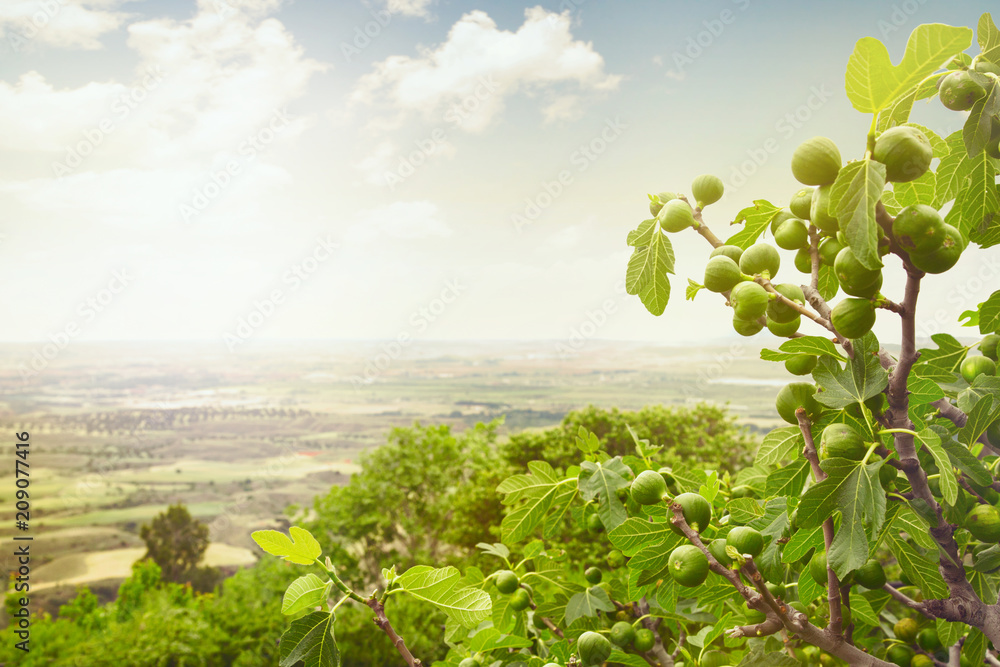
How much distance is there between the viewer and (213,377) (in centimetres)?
1302

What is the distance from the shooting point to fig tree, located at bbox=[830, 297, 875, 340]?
2.67 ft

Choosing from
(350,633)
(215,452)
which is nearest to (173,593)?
(350,633)

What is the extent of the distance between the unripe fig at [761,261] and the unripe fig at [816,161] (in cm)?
22

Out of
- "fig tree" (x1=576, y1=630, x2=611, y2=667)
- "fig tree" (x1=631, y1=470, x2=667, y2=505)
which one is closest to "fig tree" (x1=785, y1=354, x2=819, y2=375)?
"fig tree" (x1=631, y1=470, x2=667, y2=505)

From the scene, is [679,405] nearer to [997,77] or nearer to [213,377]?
[997,77]

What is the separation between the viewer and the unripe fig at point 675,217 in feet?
Answer: 3.64

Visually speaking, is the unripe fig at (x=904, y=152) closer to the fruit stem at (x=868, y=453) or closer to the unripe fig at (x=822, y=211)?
the unripe fig at (x=822, y=211)

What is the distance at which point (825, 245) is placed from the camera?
992 mm

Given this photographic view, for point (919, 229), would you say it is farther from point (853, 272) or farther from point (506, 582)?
point (506, 582)

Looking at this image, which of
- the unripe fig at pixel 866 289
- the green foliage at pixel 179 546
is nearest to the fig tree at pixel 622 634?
the unripe fig at pixel 866 289

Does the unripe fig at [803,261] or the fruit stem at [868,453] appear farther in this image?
the unripe fig at [803,261]

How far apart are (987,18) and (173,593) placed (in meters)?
7.34

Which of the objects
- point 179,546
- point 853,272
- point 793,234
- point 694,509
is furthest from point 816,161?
point 179,546

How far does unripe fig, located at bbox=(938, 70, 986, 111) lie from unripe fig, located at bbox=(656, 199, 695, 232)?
45 cm
